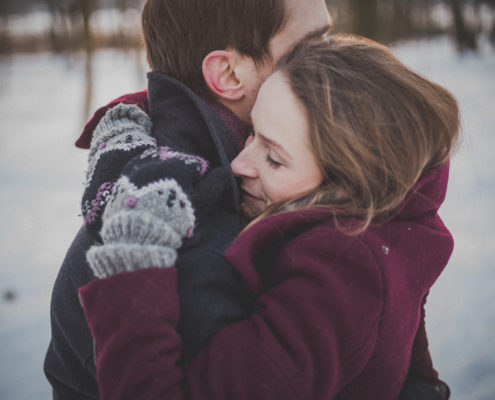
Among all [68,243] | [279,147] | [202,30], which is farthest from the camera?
[68,243]

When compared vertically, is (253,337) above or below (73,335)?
above

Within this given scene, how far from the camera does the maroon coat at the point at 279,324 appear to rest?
36.4 inches

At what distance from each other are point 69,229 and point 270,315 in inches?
178

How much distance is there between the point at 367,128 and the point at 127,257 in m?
0.71

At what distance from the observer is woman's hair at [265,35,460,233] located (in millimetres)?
1091

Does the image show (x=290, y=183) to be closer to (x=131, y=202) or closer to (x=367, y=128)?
(x=367, y=128)

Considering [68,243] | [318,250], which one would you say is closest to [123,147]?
[318,250]

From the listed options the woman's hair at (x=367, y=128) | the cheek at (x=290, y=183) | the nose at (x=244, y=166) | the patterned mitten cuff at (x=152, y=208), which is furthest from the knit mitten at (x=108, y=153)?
the woman's hair at (x=367, y=128)

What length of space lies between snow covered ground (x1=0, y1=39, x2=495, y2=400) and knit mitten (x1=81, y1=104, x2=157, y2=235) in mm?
1075

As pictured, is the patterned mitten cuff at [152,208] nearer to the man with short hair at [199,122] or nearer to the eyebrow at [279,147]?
the man with short hair at [199,122]

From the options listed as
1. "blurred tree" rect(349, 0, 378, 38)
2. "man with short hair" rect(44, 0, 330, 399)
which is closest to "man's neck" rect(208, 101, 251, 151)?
"man with short hair" rect(44, 0, 330, 399)

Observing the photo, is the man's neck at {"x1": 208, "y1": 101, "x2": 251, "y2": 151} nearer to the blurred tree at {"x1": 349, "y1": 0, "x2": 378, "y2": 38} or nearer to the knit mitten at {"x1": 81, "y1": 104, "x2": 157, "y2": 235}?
the knit mitten at {"x1": 81, "y1": 104, "x2": 157, "y2": 235}

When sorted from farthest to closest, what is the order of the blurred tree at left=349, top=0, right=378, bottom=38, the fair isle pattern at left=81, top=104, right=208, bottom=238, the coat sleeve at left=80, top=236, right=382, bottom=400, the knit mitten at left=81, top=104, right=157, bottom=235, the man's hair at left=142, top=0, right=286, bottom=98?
1. the blurred tree at left=349, top=0, right=378, bottom=38
2. the man's hair at left=142, top=0, right=286, bottom=98
3. the knit mitten at left=81, top=104, right=157, bottom=235
4. the fair isle pattern at left=81, top=104, right=208, bottom=238
5. the coat sleeve at left=80, top=236, right=382, bottom=400

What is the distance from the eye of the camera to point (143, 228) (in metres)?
0.97
